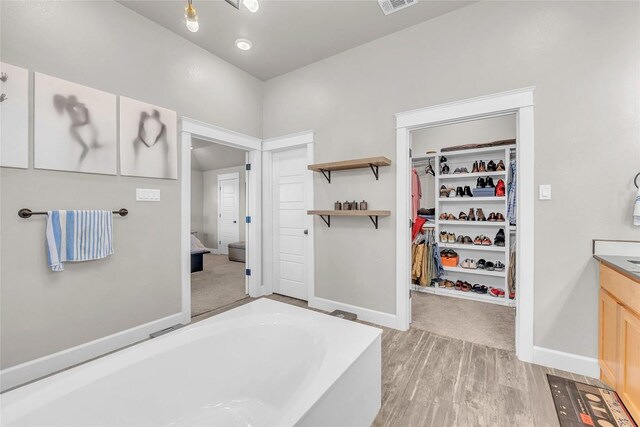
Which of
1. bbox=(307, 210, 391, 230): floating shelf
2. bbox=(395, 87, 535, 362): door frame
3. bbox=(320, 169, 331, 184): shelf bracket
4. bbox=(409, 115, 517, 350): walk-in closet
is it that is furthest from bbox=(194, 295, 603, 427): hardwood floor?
bbox=(320, 169, 331, 184): shelf bracket

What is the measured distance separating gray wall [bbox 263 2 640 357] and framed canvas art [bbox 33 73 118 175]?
7.88ft

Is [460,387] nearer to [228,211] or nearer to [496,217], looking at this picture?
[496,217]

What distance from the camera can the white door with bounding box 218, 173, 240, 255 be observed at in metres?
7.10

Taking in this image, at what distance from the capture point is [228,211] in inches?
287

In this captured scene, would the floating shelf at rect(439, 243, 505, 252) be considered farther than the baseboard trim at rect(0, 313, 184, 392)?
Yes

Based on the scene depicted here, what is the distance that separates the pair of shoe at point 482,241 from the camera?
3653mm

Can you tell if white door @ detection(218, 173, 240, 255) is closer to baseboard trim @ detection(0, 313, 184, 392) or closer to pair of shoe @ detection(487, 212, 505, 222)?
baseboard trim @ detection(0, 313, 184, 392)

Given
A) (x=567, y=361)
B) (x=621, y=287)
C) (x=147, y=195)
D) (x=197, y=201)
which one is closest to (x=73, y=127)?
(x=147, y=195)

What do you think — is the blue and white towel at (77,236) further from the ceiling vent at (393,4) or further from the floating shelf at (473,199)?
the floating shelf at (473,199)

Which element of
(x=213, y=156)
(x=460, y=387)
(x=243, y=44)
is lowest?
(x=460, y=387)

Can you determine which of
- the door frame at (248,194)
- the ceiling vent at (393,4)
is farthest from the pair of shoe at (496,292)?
the ceiling vent at (393,4)

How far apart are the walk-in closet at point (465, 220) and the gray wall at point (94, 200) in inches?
114

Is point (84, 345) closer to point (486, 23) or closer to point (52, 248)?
point (52, 248)

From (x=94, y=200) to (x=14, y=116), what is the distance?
0.71 metres
